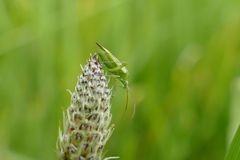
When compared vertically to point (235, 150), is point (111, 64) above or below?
above

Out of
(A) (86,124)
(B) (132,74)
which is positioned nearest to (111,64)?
(A) (86,124)

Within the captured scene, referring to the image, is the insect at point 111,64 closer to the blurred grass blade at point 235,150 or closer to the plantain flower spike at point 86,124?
the plantain flower spike at point 86,124

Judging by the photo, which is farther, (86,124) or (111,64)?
(111,64)

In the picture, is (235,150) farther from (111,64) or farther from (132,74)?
(132,74)

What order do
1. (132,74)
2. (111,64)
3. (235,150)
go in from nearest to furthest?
1. (235,150)
2. (111,64)
3. (132,74)

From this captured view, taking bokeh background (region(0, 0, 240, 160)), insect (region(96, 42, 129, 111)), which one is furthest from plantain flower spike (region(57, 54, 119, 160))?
bokeh background (region(0, 0, 240, 160))

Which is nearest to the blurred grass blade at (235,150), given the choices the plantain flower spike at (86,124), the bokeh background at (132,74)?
the plantain flower spike at (86,124)

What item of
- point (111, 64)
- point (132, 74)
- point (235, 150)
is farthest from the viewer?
point (132, 74)
